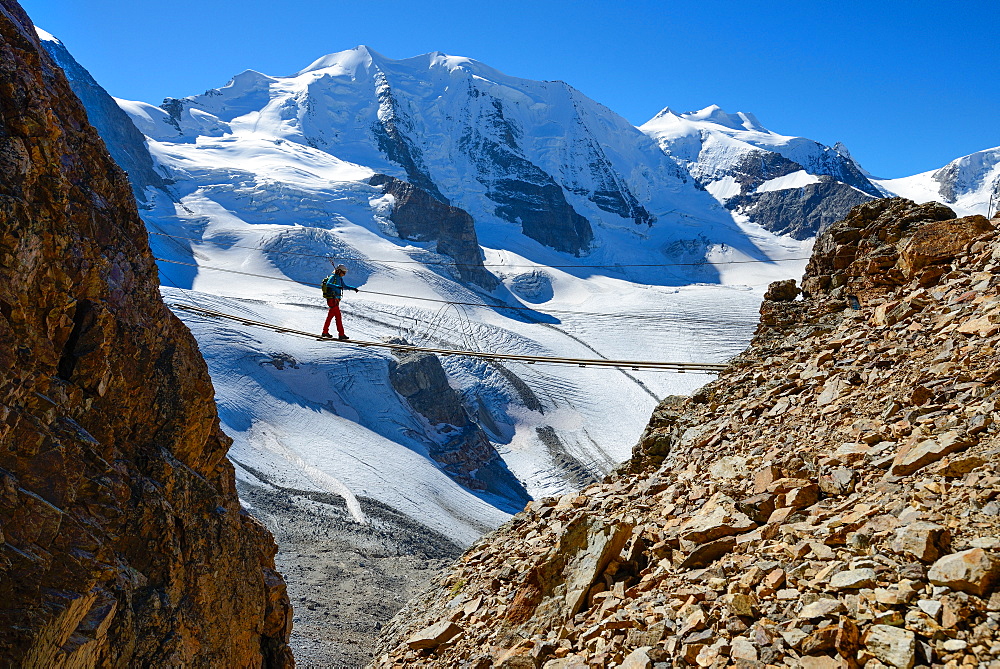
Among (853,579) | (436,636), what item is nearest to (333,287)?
(436,636)

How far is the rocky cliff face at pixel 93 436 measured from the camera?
7.12m

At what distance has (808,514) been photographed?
638 cm

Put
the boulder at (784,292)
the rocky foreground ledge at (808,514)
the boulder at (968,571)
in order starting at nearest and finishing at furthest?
the boulder at (968,571) < the rocky foreground ledge at (808,514) < the boulder at (784,292)

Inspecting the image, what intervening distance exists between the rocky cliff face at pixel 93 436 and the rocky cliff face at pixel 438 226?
108677mm

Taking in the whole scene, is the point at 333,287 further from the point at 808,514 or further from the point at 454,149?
the point at 454,149

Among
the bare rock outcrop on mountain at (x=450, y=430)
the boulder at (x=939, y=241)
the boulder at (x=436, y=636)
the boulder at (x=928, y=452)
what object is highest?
the boulder at (x=939, y=241)

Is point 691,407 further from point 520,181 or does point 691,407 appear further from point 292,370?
point 520,181

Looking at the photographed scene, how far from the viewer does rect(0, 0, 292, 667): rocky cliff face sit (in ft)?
23.4

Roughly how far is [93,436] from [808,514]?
24.2 ft

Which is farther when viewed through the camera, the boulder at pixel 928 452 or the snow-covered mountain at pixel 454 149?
the snow-covered mountain at pixel 454 149

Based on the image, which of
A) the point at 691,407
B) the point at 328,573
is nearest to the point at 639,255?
the point at 328,573

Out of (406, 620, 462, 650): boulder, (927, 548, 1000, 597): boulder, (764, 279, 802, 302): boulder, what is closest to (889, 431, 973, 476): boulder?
(927, 548, 1000, 597): boulder

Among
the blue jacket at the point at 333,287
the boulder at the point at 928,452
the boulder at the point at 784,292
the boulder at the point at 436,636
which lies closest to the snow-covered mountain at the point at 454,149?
the blue jacket at the point at 333,287

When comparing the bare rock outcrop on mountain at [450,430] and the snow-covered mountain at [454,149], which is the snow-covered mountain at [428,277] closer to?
the bare rock outcrop on mountain at [450,430]
